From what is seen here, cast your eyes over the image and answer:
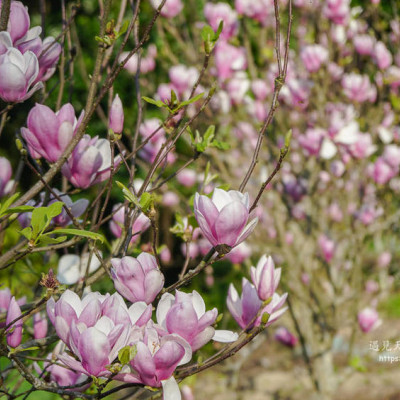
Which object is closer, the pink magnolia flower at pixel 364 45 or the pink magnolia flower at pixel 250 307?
the pink magnolia flower at pixel 250 307

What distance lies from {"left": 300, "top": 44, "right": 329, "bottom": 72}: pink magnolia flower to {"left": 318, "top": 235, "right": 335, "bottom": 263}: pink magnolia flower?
1092mm

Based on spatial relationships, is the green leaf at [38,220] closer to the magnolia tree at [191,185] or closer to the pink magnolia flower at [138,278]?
the magnolia tree at [191,185]

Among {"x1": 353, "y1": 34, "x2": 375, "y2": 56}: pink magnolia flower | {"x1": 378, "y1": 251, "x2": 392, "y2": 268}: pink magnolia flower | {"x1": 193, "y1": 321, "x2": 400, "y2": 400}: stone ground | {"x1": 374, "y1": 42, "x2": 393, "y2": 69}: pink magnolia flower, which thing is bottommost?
{"x1": 193, "y1": 321, "x2": 400, "y2": 400}: stone ground

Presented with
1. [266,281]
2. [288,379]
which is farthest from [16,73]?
[288,379]

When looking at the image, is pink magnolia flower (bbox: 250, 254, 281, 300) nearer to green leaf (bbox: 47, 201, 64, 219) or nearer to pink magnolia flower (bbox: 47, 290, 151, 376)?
pink magnolia flower (bbox: 47, 290, 151, 376)

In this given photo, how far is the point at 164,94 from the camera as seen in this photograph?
2.55 metres

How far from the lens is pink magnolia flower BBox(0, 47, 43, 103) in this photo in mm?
872

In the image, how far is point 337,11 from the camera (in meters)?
3.03

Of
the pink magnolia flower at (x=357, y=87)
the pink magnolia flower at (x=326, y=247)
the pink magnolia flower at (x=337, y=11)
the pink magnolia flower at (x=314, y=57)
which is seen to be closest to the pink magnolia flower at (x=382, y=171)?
the pink magnolia flower at (x=357, y=87)

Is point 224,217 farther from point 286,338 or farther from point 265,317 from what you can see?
point 286,338

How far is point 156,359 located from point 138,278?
0.14 m

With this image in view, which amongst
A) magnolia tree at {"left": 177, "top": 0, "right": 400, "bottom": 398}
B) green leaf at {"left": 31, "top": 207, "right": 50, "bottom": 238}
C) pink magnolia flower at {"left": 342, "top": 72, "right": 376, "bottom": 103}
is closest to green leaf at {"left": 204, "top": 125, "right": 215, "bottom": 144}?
green leaf at {"left": 31, "top": 207, "right": 50, "bottom": 238}

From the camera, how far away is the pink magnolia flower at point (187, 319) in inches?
30.7

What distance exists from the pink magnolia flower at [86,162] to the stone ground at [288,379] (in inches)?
109
